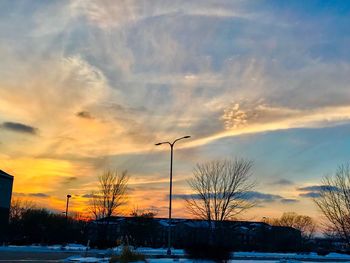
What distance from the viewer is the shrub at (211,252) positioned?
2536cm

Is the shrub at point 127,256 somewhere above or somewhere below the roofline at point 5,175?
below

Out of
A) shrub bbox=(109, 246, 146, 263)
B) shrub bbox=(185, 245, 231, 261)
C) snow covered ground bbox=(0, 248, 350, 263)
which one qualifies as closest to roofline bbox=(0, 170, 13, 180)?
snow covered ground bbox=(0, 248, 350, 263)

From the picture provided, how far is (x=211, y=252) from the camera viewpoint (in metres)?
25.4

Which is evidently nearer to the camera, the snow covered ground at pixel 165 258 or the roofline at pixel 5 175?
the snow covered ground at pixel 165 258

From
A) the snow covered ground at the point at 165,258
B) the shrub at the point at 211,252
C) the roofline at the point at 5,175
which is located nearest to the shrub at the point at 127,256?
the shrub at the point at 211,252

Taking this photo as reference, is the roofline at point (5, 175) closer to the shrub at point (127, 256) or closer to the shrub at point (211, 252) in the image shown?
the shrub at point (127, 256)

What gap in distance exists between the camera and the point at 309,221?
120812 mm

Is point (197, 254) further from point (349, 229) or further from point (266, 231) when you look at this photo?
point (266, 231)

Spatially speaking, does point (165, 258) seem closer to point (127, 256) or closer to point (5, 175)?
point (127, 256)

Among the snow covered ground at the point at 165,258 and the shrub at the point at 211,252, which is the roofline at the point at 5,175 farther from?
the shrub at the point at 211,252

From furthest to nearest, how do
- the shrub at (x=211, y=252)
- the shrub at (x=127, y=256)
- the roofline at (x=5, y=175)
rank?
the roofline at (x=5, y=175) → the shrub at (x=211, y=252) → the shrub at (x=127, y=256)

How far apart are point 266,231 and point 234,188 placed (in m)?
46.0

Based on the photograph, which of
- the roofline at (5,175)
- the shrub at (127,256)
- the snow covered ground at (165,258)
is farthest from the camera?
the roofline at (5,175)

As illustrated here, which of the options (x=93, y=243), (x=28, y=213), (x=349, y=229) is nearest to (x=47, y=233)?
(x=28, y=213)
